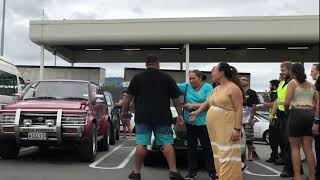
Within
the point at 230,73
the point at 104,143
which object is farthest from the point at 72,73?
the point at 230,73

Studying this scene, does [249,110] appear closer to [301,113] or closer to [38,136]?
[301,113]

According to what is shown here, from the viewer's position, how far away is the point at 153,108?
8.12 m

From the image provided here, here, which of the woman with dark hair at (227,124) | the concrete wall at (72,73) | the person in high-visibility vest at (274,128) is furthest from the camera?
the concrete wall at (72,73)

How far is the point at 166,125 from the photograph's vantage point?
323 inches

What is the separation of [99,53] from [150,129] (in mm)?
22802

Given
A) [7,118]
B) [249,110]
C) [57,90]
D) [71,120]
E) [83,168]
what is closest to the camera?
[83,168]

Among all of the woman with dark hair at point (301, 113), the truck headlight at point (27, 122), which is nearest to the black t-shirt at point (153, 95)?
the woman with dark hair at point (301, 113)

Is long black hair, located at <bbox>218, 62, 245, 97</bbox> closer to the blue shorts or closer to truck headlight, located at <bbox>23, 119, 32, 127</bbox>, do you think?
the blue shorts

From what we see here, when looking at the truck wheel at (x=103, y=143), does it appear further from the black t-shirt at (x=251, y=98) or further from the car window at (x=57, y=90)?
the black t-shirt at (x=251, y=98)

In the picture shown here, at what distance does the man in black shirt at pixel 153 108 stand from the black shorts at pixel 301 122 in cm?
169

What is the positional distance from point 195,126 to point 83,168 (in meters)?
2.44

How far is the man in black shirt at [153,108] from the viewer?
26.7 feet

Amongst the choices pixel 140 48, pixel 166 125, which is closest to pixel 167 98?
pixel 166 125

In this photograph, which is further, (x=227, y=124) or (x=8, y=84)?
(x=8, y=84)
